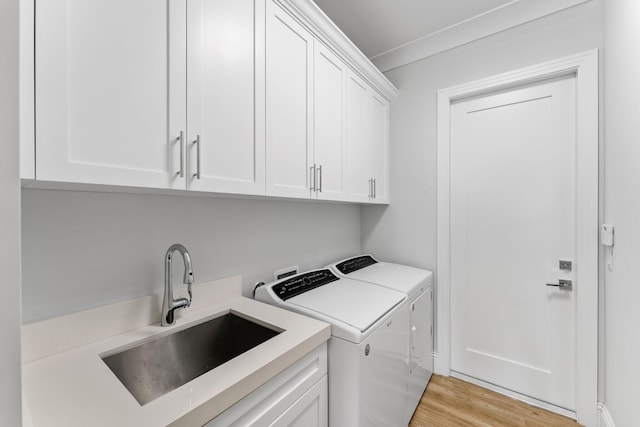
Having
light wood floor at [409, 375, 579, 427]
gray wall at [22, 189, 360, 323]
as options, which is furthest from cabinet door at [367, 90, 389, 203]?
light wood floor at [409, 375, 579, 427]

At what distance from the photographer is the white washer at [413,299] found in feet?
5.61

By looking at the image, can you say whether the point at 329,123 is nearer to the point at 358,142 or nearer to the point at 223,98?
the point at 358,142

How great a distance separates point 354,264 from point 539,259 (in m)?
1.26

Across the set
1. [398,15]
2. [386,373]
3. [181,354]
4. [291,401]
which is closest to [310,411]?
[291,401]

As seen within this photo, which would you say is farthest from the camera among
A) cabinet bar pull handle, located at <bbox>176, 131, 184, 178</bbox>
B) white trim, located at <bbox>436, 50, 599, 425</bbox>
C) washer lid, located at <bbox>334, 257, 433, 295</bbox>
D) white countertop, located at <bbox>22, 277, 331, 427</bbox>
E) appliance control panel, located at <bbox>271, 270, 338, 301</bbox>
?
washer lid, located at <bbox>334, 257, 433, 295</bbox>

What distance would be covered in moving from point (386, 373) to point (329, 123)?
137cm

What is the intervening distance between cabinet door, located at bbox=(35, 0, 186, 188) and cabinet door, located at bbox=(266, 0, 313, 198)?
41cm

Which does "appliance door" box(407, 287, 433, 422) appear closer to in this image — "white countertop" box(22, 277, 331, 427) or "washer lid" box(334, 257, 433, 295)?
"washer lid" box(334, 257, 433, 295)

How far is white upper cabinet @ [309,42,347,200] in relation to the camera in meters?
1.54

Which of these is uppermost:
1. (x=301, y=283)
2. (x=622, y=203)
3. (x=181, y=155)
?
(x=181, y=155)

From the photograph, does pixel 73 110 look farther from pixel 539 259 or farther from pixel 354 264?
pixel 539 259

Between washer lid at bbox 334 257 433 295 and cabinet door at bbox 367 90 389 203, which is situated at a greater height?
cabinet door at bbox 367 90 389 203

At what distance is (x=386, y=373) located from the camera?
134cm

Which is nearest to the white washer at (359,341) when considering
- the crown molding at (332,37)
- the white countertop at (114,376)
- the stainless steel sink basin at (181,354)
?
the white countertop at (114,376)
